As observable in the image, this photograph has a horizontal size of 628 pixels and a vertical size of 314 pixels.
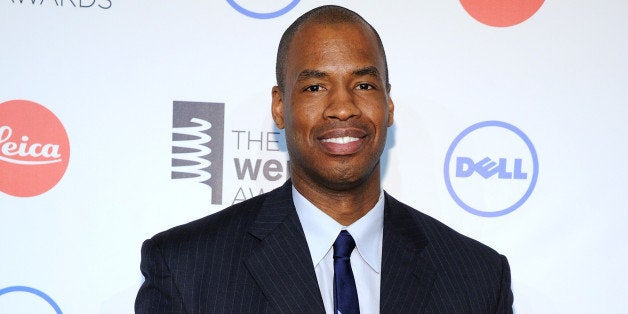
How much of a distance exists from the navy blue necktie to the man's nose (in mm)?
278

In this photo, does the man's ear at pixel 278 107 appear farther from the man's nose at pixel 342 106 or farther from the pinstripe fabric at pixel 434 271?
the pinstripe fabric at pixel 434 271

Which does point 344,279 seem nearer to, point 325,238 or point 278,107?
point 325,238

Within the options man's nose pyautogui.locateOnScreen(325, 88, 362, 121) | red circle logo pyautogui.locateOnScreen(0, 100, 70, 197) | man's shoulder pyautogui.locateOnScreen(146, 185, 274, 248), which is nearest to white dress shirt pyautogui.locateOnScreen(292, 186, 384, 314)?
man's shoulder pyautogui.locateOnScreen(146, 185, 274, 248)

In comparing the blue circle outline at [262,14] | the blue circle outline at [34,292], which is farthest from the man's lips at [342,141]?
the blue circle outline at [34,292]

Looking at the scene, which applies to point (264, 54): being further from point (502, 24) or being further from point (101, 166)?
point (502, 24)

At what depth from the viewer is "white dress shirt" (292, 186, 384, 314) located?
5.33ft

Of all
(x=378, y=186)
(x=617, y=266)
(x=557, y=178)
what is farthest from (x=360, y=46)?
(x=617, y=266)

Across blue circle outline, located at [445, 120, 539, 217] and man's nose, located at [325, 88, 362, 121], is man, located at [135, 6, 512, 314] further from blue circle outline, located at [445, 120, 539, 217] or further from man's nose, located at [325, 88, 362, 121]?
blue circle outline, located at [445, 120, 539, 217]

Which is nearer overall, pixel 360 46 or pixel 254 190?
pixel 360 46

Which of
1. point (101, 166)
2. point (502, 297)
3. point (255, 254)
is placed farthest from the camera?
point (101, 166)

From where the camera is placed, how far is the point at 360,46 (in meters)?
1.68

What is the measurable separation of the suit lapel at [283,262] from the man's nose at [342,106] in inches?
10.0

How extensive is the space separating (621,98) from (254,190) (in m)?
1.14

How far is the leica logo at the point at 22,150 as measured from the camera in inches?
79.3
